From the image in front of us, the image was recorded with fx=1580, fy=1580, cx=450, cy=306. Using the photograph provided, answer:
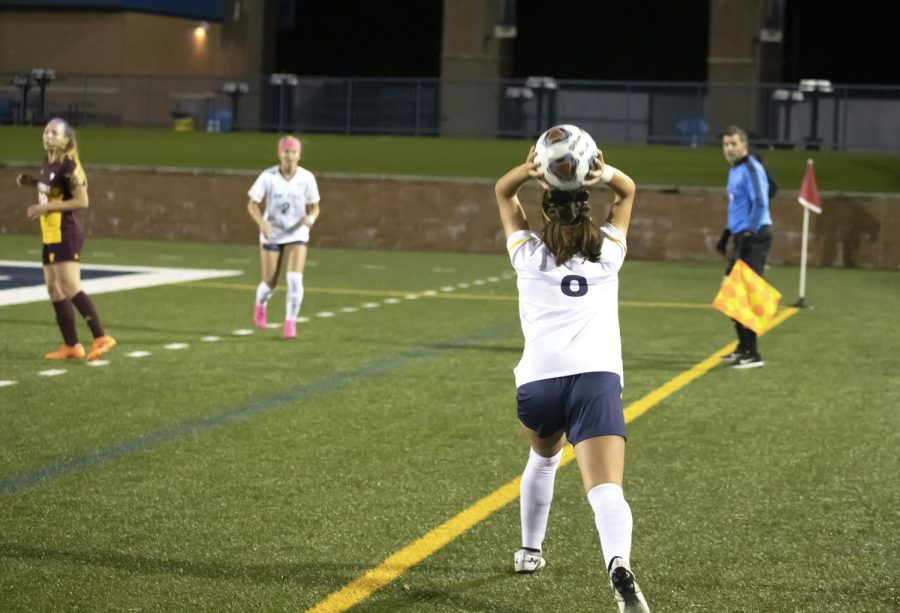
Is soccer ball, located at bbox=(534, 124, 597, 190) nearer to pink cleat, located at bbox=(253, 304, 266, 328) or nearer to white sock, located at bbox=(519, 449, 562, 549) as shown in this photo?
white sock, located at bbox=(519, 449, 562, 549)

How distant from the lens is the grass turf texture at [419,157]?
3061 centimetres

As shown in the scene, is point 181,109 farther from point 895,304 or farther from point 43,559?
point 43,559

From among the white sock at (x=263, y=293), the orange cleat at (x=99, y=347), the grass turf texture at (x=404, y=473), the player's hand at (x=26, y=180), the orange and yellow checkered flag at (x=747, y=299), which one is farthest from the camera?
the white sock at (x=263, y=293)

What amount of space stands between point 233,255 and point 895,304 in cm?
1167

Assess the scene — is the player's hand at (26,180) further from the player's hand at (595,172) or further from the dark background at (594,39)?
the dark background at (594,39)


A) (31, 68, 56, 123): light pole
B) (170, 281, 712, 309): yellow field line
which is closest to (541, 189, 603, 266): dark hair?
(170, 281, 712, 309): yellow field line

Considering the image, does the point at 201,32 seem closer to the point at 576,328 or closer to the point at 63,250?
the point at 63,250

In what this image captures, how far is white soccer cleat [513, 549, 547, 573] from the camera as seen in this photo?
6.32 metres

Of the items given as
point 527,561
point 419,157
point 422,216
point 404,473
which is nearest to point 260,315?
point 404,473

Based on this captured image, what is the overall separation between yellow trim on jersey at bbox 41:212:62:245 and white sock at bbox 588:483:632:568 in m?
7.99

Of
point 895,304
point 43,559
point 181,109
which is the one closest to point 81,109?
point 181,109

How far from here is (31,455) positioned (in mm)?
8727

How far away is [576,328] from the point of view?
18.5 ft

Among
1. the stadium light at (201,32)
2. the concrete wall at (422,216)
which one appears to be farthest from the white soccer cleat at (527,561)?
the stadium light at (201,32)
